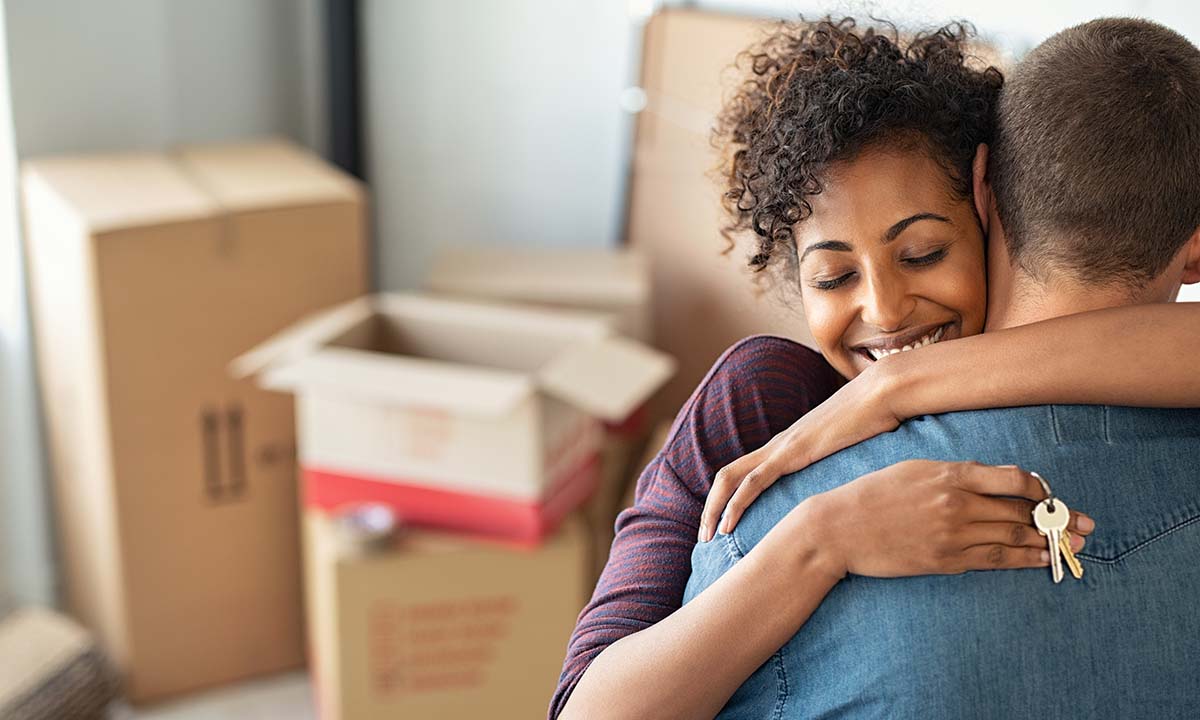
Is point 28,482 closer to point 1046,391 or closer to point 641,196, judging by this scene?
point 641,196

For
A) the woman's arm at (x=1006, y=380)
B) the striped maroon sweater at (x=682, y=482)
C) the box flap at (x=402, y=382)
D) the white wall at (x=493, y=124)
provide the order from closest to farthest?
the woman's arm at (x=1006, y=380) → the striped maroon sweater at (x=682, y=482) → the box flap at (x=402, y=382) → the white wall at (x=493, y=124)

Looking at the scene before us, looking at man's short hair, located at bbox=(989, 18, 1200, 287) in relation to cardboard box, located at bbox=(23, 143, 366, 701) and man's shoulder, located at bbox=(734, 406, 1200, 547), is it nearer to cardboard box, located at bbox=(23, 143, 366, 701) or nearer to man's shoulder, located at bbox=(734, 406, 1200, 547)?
man's shoulder, located at bbox=(734, 406, 1200, 547)

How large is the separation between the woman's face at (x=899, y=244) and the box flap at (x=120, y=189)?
1729mm

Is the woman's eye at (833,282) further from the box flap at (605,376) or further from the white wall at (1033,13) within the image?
the box flap at (605,376)

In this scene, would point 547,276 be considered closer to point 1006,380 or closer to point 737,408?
point 737,408

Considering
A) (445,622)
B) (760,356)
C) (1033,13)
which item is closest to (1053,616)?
(760,356)

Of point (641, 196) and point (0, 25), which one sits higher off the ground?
point (0, 25)

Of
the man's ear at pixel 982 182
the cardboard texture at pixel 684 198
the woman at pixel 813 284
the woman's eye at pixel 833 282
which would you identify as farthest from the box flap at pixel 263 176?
the man's ear at pixel 982 182

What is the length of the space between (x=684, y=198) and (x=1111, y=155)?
1.77 m

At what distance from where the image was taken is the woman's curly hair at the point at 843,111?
1027 millimetres

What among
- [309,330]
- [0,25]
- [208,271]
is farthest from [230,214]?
[0,25]

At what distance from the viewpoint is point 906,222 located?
1036 mm

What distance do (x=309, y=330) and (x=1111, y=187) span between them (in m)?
1.80

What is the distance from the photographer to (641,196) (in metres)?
2.82
